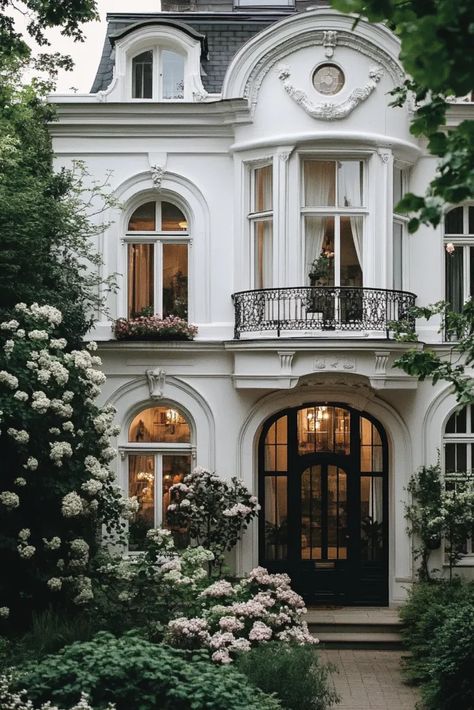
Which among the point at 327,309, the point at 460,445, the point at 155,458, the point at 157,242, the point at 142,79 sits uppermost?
the point at 142,79

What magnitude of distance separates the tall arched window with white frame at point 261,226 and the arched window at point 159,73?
207 cm

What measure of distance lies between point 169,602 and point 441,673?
12.7 ft

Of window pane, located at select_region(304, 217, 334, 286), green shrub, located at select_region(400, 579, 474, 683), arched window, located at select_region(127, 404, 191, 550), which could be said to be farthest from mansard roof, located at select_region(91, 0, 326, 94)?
green shrub, located at select_region(400, 579, 474, 683)

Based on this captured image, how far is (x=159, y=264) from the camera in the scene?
18109 millimetres

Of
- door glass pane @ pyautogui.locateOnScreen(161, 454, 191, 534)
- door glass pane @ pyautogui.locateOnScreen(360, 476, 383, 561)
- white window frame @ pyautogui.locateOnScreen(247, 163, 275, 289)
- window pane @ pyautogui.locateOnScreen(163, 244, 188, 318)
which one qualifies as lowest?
door glass pane @ pyautogui.locateOnScreen(360, 476, 383, 561)

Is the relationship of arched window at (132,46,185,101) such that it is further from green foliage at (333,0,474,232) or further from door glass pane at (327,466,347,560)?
green foliage at (333,0,474,232)

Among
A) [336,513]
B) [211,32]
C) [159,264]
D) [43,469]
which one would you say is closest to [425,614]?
[336,513]

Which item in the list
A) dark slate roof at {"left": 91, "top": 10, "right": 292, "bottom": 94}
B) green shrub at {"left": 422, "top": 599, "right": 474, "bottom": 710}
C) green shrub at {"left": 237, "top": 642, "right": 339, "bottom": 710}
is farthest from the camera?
dark slate roof at {"left": 91, "top": 10, "right": 292, "bottom": 94}

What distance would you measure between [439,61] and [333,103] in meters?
12.3

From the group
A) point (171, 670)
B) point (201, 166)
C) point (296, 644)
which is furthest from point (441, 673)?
point (201, 166)

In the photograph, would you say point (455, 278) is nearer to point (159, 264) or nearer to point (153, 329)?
point (159, 264)

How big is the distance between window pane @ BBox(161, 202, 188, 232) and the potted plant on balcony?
1.71 metres

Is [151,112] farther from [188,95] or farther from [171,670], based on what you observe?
[171,670]

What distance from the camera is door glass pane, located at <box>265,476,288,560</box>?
18.2 metres
